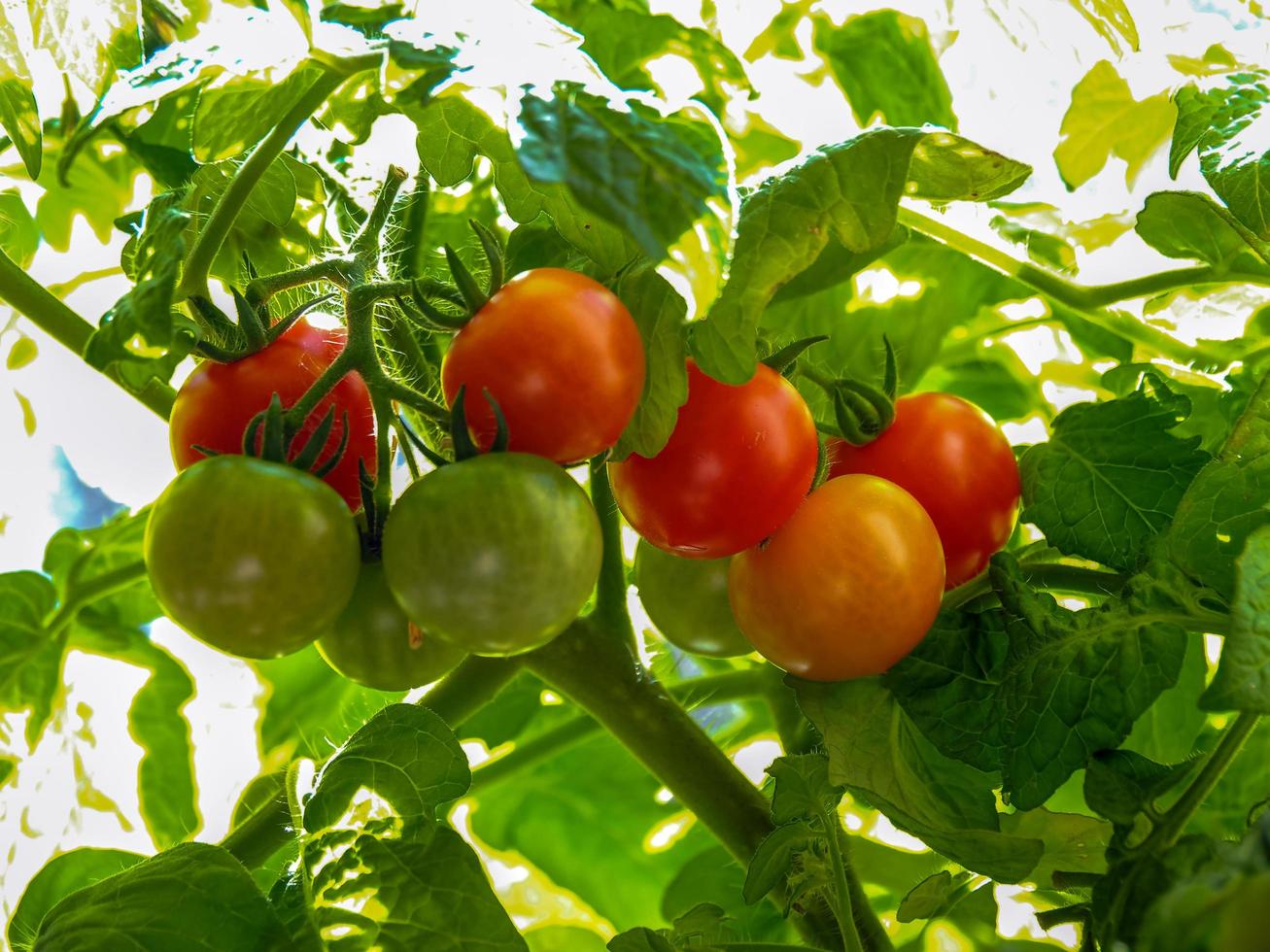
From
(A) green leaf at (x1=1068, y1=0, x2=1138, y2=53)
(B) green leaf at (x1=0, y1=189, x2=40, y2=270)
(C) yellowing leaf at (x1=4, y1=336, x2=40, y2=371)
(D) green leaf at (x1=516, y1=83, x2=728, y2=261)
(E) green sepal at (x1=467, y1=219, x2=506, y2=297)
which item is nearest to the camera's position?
(D) green leaf at (x1=516, y1=83, x2=728, y2=261)

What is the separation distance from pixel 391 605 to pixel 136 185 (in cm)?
50

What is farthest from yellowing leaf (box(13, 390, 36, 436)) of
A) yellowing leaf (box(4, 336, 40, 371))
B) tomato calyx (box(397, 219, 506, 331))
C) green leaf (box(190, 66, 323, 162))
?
tomato calyx (box(397, 219, 506, 331))

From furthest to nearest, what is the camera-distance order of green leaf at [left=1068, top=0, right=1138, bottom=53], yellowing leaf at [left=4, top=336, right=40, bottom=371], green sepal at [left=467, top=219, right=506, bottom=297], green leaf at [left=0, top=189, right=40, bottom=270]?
yellowing leaf at [left=4, top=336, right=40, bottom=371] → green leaf at [left=0, top=189, right=40, bottom=270] → green leaf at [left=1068, top=0, right=1138, bottom=53] → green sepal at [left=467, top=219, right=506, bottom=297]

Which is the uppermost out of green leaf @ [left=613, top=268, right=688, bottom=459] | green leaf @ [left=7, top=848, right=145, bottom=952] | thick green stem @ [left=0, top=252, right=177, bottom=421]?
green leaf @ [left=613, top=268, right=688, bottom=459]

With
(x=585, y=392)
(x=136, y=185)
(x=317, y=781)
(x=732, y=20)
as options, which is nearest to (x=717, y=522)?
(x=585, y=392)

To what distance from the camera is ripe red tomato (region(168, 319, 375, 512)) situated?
0.36m

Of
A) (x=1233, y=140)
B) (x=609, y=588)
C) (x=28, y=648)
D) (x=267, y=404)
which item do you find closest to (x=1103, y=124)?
(x=1233, y=140)

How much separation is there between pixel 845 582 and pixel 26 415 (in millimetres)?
645

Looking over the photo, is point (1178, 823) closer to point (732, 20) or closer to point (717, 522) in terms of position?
point (717, 522)

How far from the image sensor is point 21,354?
77cm

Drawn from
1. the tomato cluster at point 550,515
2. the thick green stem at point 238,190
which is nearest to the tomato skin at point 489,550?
the tomato cluster at point 550,515

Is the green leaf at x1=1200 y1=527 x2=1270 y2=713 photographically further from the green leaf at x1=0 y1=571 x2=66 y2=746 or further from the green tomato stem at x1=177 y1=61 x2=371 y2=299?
the green leaf at x1=0 y1=571 x2=66 y2=746

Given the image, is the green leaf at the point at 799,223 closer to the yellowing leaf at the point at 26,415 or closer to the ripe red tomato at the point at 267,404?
the ripe red tomato at the point at 267,404

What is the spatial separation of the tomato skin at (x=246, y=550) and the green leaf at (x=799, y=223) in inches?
4.4
